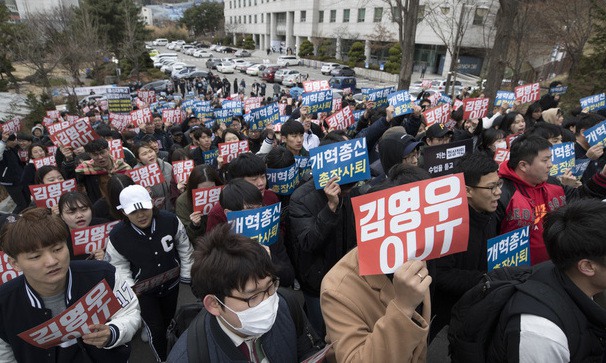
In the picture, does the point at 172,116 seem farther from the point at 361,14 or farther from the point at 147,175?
the point at 361,14

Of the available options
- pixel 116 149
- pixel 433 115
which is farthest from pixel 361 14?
pixel 116 149

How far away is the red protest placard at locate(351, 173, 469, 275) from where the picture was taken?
162cm

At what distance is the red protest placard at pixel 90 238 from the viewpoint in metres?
3.31

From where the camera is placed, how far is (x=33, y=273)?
2.14m

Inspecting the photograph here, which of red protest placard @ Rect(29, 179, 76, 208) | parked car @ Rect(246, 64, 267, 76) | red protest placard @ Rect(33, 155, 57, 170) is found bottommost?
parked car @ Rect(246, 64, 267, 76)

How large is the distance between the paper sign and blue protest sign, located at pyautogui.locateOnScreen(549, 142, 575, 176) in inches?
41.1

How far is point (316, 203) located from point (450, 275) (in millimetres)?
1213

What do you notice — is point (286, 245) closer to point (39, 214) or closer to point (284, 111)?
point (39, 214)

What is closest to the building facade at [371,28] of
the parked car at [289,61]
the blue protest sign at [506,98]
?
the parked car at [289,61]

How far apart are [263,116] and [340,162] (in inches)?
226

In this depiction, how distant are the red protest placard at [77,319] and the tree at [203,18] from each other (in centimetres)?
8865

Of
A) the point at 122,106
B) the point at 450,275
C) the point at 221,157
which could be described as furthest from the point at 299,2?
the point at 450,275

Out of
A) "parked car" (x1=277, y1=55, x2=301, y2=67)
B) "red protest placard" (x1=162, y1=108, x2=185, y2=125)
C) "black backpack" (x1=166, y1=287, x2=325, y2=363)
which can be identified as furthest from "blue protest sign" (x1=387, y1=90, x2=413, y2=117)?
"parked car" (x1=277, y1=55, x2=301, y2=67)

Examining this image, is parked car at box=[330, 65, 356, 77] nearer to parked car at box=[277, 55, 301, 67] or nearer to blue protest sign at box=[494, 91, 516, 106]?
parked car at box=[277, 55, 301, 67]
